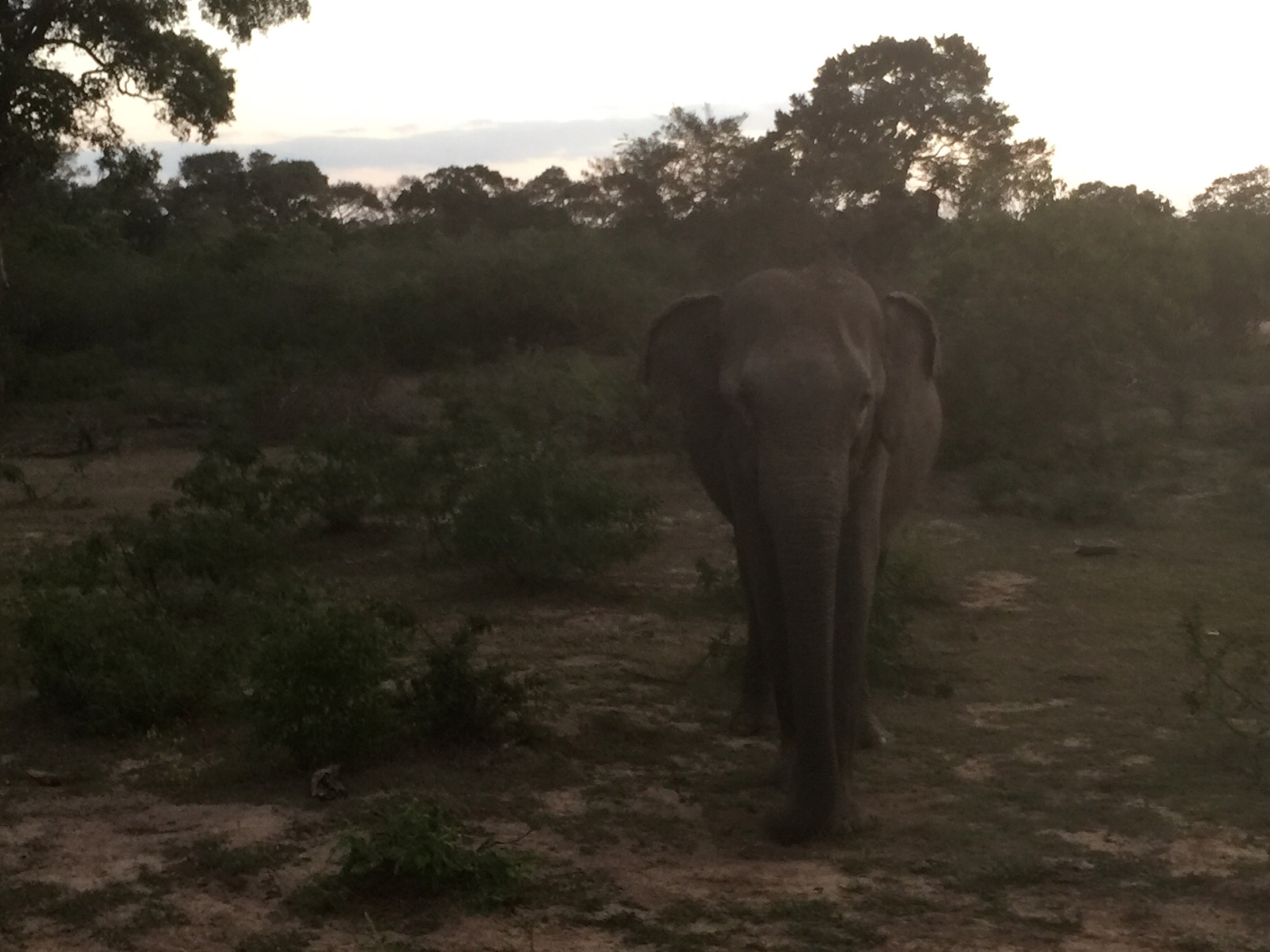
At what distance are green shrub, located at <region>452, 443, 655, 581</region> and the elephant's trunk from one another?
13.3 feet

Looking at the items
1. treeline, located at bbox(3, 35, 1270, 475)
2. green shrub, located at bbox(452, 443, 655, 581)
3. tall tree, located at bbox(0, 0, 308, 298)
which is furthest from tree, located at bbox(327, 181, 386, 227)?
green shrub, located at bbox(452, 443, 655, 581)

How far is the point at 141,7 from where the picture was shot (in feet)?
58.9

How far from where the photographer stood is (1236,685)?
7125 millimetres

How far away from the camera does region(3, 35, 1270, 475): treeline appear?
14523mm

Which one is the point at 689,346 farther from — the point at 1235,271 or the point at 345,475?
the point at 1235,271

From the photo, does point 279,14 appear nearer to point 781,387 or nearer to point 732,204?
point 732,204

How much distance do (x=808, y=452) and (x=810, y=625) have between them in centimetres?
61

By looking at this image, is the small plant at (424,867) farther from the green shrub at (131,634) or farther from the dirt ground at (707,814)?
the green shrub at (131,634)

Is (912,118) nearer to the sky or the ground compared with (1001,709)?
nearer to the sky

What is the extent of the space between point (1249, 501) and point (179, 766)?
8.95m

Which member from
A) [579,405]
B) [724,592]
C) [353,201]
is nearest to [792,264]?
[579,405]

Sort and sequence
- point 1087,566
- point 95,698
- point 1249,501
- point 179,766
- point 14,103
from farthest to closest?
point 14,103, point 1249,501, point 1087,566, point 95,698, point 179,766

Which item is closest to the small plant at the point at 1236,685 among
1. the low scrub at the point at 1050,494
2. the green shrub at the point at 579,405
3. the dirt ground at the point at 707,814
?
the dirt ground at the point at 707,814

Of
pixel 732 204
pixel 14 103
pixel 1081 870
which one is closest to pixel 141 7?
pixel 14 103
